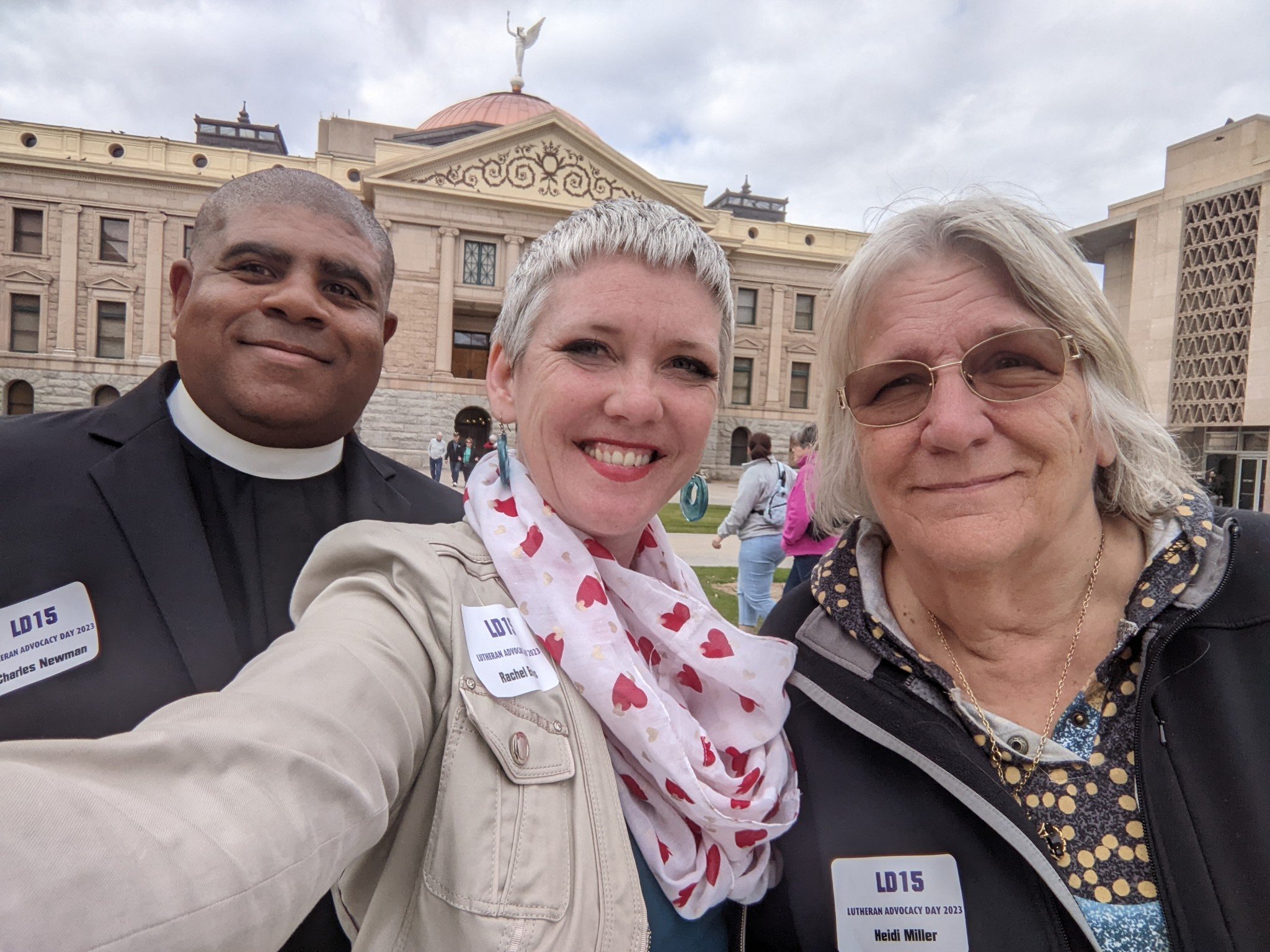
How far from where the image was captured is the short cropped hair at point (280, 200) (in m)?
2.18

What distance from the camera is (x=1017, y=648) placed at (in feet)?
5.86

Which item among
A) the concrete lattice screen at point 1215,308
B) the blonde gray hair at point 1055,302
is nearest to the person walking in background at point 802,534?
the blonde gray hair at point 1055,302

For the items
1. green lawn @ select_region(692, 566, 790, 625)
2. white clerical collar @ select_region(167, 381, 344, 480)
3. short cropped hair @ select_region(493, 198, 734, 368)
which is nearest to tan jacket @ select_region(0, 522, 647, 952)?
short cropped hair @ select_region(493, 198, 734, 368)

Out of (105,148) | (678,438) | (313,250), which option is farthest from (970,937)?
(105,148)

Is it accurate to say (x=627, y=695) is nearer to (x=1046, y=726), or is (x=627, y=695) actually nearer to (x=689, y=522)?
(x=1046, y=726)

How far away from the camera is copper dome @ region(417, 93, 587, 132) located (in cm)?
3553

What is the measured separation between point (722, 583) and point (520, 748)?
8.38m

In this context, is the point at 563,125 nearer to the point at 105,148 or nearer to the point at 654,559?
the point at 105,148

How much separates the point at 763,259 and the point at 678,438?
35.4 metres

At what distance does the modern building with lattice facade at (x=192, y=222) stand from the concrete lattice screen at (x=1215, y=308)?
11466 mm

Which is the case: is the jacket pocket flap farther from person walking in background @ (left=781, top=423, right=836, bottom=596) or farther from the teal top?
person walking in background @ (left=781, top=423, right=836, bottom=596)

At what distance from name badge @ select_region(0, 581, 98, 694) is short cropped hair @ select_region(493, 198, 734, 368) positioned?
119cm

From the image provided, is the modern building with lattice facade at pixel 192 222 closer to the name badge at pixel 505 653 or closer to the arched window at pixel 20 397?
the arched window at pixel 20 397

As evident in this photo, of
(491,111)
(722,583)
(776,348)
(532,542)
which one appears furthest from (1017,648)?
→ (491,111)
